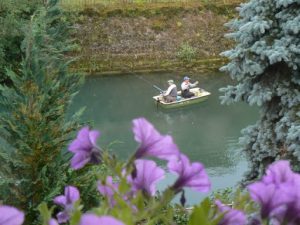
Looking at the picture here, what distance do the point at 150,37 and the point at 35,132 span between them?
12.8 metres

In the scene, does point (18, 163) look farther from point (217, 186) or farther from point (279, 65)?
point (217, 186)

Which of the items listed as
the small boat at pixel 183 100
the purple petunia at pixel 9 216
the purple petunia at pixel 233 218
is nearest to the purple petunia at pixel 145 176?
the purple petunia at pixel 233 218

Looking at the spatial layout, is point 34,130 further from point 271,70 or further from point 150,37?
point 150,37

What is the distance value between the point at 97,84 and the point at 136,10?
3.41 meters

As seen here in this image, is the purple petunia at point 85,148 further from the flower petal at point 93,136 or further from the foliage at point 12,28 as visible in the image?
the foliage at point 12,28

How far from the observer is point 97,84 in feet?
51.5

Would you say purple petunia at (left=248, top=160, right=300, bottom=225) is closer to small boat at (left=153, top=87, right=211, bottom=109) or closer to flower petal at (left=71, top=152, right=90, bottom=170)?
flower petal at (left=71, top=152, right=90, bottom=170)

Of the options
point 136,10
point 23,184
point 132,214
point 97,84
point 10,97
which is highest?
point 132,214

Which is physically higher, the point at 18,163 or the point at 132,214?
the point at 132,214

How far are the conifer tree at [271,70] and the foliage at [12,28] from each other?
10260mm

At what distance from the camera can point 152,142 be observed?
2.77 feet

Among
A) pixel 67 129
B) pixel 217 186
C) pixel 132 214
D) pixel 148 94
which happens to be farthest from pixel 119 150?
pixel 132 214

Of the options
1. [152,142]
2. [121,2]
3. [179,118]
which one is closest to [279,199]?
[152,142]

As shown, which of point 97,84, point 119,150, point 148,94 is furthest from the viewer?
point 97,84
